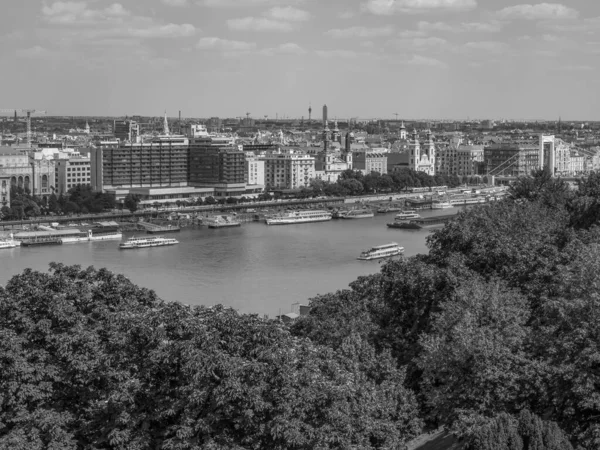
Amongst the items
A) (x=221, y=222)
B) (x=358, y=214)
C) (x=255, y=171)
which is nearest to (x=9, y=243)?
(x=221, y=222)

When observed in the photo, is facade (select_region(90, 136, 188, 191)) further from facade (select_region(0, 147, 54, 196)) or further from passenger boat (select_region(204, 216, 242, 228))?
passenger boat (select_region(204, 216, 242, 228))

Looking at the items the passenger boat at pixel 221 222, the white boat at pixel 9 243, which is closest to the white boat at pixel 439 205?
the passenger boat at pixel 221 222

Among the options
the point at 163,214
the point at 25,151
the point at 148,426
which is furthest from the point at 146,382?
the point at 25,151

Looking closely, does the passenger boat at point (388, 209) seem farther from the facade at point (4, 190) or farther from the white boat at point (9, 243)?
the white boat at point (9, 243)

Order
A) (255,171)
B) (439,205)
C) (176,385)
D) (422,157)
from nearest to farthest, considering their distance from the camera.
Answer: (176,385)
(439,205)
(255,171)
(422,157)

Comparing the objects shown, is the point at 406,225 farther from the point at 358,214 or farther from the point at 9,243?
the point at 9,243

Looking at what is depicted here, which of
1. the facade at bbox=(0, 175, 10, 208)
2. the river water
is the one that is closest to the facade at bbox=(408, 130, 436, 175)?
the river water
